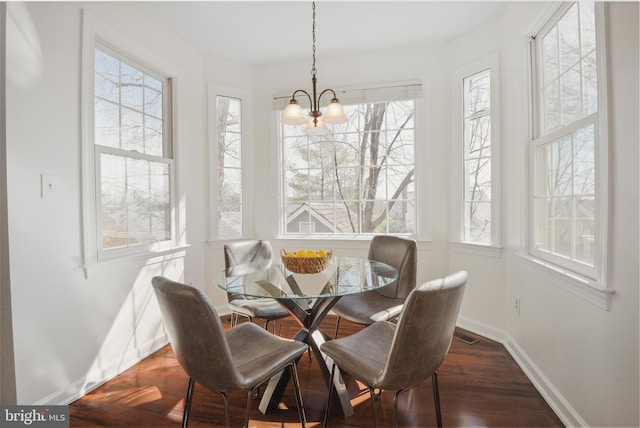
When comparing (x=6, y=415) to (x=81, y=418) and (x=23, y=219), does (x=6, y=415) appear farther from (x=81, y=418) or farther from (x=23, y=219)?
(x=23, y=219)

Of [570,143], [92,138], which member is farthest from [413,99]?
[92,138]

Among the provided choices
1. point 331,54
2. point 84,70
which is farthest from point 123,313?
point 331,54

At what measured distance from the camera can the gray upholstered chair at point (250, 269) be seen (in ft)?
7.45

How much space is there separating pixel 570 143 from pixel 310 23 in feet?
7.20

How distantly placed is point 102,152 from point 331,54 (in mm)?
2373

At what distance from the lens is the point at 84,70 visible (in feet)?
6.74

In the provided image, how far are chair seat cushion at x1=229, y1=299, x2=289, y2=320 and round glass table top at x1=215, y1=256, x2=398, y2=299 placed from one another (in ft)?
0.83

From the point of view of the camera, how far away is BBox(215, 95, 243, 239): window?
352 centimetres

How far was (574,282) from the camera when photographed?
5.57 ft

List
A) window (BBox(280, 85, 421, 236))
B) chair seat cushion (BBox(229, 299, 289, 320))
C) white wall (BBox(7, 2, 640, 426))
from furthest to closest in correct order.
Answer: window (BBox(280, 85, 421, 236)) < chair seat cushion (BBox(229, 299, 289, 320)) < white wall (BBox(7, 2, 640, 426))

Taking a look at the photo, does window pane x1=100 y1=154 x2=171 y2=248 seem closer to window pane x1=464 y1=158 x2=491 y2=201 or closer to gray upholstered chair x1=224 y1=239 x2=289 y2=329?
gray upholstered chair x1=224 y1=239 x2=289 y2=329

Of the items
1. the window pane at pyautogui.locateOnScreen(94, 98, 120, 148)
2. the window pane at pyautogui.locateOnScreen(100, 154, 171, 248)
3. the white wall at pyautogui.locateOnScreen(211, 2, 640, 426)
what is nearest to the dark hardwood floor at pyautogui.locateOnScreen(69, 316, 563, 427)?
the white wall at pyautogui.locateOnScreen(211, 2, 640, 426)

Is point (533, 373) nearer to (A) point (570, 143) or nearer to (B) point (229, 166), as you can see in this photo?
(A) point (570, 143)

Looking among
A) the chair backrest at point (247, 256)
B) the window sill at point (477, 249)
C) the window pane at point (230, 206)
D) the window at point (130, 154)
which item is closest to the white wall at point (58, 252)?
the window at point (130, 154)
